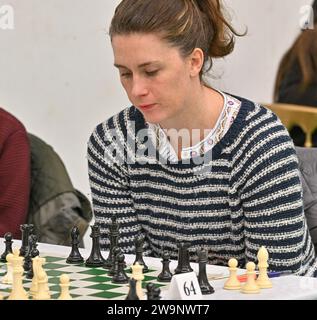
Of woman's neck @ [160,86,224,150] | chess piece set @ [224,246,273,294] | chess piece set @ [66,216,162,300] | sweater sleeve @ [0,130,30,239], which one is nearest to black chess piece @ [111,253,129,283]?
chess piece set @ [66,216,162,300]

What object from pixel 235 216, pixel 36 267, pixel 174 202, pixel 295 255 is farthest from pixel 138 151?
pixel 36 267

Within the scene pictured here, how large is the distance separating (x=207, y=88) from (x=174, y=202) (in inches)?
12.4

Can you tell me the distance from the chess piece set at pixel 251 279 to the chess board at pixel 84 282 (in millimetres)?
144

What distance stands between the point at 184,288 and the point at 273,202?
682mm

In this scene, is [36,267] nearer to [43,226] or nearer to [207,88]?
[207,88]

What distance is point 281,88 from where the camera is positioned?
393 cm

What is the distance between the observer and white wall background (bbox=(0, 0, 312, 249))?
3699mm

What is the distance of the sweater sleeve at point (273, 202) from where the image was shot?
7.39 ft

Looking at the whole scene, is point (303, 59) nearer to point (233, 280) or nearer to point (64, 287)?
point (233, 280)

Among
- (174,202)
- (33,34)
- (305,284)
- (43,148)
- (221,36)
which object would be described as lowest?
(305,284)

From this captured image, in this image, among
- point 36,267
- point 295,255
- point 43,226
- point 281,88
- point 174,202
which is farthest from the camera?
point 281,88

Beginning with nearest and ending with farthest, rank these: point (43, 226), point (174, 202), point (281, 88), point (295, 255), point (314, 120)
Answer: point (295, 255) < point (174, 202) < point (43, 226) < point (314, 120) < point (281, 88)

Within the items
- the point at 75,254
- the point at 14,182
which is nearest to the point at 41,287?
the point at 75,254

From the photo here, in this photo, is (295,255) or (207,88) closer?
(295,255)
